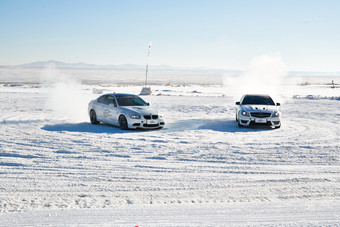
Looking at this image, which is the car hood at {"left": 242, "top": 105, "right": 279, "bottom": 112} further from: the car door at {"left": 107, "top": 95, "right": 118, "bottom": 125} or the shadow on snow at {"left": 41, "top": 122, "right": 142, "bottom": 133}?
the car door at {"left": 107, "top": 95, "right": 118, "bottom": 125}

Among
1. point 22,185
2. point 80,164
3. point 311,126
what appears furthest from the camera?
point 311,126

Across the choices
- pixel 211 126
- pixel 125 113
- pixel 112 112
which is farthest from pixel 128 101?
pixel 211 126

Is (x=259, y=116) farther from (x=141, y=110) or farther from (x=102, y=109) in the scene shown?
(x=102, y=109)

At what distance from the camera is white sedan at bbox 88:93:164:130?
43.9ft

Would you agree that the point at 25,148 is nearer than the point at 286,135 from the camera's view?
Yes

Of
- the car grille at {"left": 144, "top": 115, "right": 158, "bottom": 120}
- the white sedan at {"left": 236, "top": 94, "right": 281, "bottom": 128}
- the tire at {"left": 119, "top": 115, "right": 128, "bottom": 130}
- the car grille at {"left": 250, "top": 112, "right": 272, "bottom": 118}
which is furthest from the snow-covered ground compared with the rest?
the car grille at {"left": 250, "top": 112, "right": 272, "bottom": 118}

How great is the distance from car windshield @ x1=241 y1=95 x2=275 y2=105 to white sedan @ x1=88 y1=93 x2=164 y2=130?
4.36m

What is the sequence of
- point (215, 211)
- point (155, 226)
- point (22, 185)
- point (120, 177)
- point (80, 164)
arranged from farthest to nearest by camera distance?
point (80, 164)
point (120, 177)
point (22, 185)
point (215, 211)
point (155, 226)

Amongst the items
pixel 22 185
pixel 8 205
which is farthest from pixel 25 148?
pixel 8 205

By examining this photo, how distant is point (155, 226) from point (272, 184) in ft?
9.47

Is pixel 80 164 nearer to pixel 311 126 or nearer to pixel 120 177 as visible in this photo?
pixel 120 177

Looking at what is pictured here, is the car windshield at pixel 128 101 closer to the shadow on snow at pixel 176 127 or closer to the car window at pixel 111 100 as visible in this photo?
the car window at pixel 111 100

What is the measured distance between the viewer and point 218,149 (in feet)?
32.7

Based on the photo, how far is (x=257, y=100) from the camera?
1616 centimetres
